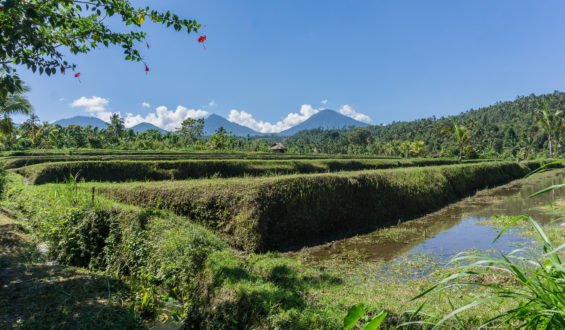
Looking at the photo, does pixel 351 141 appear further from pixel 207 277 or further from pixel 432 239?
pixel 207 277

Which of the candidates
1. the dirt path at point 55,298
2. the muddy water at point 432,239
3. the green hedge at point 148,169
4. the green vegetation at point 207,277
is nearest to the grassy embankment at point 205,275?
the green vegetation at point 207,277

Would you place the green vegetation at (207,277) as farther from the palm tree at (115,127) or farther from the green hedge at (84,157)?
the palm tree at (115,127)

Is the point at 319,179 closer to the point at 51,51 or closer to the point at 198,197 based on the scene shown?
the point at 198,197

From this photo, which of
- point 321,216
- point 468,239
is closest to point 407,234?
point 468,239

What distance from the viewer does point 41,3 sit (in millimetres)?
3799

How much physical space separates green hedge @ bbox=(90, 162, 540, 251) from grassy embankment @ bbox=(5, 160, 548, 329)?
99cm

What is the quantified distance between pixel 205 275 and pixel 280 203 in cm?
360

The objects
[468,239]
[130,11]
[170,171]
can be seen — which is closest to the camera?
[130,11]

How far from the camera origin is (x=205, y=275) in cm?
389

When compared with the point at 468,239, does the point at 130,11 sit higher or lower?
higher

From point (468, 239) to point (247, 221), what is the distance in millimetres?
5919

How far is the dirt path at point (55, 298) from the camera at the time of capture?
312 cm

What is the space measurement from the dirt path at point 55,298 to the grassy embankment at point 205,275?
220mm

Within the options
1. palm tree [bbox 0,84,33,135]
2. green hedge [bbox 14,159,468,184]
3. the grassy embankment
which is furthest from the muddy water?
palm tree [bbox 0,84,33,135]
